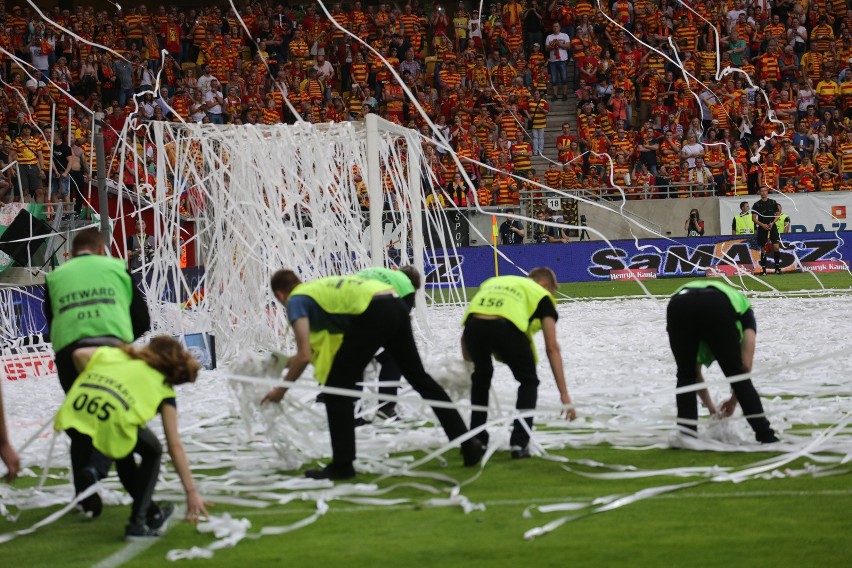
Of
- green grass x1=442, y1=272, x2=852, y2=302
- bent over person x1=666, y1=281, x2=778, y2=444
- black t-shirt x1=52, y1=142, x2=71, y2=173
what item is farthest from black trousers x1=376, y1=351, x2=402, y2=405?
black t-shirt x1=52, y1=142, x2=71, y2=173

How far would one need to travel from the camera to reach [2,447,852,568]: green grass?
5066mm

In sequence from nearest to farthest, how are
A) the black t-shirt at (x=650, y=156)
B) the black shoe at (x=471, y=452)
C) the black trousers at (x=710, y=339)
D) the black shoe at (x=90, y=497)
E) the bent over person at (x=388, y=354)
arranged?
the black shoe at (x=90, y=497) < the black shoe at (x=471, y=452) < the black trousers at (x=710, y=339) < the bent over person at (x=388, y=354) < the black t-shirt at (x=650, y=156)

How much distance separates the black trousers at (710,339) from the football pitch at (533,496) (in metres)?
0.14

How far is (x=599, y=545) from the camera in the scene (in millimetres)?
5223

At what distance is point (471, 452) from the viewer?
7.09 meters

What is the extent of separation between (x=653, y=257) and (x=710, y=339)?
61.5 ft

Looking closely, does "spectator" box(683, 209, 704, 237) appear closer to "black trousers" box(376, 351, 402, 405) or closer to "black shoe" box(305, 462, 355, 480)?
"black trousers" box(376, 351, 402, 405)

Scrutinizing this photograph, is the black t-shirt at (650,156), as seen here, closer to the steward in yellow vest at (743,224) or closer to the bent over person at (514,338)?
the steward in yellow vest at (743,224)

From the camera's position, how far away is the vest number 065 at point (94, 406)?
5.61m

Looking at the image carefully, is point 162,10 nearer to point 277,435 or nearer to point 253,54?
point 253,54

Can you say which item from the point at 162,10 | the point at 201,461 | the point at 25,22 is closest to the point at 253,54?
the point at 162,10

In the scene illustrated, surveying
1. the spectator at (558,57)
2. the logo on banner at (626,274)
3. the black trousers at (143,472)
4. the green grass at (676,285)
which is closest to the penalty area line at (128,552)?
the black trousers at (143,472)

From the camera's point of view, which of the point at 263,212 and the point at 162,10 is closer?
the point at 263,212

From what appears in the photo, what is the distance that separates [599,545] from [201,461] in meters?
3.15
